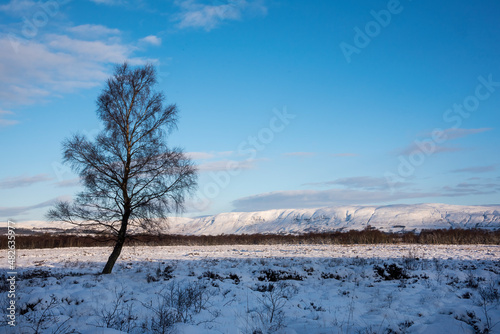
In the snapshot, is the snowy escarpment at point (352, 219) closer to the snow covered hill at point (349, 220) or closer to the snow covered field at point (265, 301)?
the snow covered hill at point (349, 220)

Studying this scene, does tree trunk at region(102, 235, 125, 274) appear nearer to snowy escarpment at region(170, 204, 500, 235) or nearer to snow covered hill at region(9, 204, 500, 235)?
snow covered hill at region(9, 204, 500, 235)

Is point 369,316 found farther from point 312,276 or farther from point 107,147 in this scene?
point 107,147

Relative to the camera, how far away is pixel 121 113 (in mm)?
13273

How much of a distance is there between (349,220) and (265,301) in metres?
117

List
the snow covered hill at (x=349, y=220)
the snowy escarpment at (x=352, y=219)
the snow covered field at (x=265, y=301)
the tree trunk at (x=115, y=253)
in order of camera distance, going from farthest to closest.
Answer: the snow covered hill at (x=349, y=220) < the snowy escarpment at (x=352, y=219) < the tree trunk at (x=115, y=253) < the snow covered field at (x=265, y=301)

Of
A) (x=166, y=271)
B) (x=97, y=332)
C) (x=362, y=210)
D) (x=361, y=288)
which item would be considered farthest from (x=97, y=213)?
(x=362, y=210)

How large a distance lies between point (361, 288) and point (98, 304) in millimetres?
7931

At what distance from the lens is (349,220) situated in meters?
118

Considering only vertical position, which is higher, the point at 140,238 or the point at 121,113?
the point at 121,113

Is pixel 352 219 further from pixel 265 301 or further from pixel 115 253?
pixel 265 301

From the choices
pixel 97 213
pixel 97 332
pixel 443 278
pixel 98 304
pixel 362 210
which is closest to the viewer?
pixel 97 332

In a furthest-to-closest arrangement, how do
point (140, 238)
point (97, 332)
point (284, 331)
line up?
point (140, 238) < point (284, 331) < point (97, 332)

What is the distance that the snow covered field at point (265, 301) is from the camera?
5.82 metres

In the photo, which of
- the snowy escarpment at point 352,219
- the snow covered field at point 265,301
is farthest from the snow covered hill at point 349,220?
the snow covered field at point 265,301
